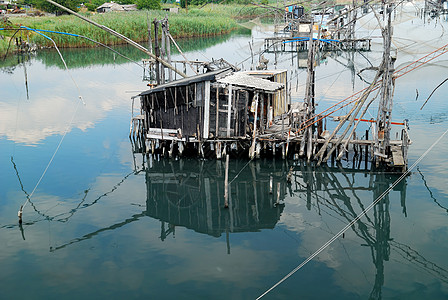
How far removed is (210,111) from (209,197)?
12.6 ft

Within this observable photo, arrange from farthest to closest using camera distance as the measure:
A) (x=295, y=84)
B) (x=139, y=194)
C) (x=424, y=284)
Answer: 1. (x=295, y=84)
2. (x=139, y=194)
3. (x=424, y=284)

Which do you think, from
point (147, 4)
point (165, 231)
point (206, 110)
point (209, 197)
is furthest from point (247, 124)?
point (147, 4)

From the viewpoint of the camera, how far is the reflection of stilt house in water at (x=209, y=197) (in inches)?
605

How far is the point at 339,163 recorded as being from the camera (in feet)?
64.3

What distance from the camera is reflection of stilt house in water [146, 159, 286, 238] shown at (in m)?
15.4

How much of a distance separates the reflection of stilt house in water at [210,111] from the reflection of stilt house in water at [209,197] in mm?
1048

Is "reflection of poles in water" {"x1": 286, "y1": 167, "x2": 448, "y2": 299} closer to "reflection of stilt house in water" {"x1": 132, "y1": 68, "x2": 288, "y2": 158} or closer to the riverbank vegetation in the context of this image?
"reflection of stilt house in water" {"x1": 132, "y1": 68, "x2": 288, "y2": 158}

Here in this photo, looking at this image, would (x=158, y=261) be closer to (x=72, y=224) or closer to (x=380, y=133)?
(x=72, y=224)

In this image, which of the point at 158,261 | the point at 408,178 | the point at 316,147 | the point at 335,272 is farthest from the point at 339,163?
the point at 158,261

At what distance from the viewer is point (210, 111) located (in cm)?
1923

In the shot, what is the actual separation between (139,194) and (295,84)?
2067cm

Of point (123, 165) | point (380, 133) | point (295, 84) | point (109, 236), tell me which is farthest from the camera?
point (295, 84)

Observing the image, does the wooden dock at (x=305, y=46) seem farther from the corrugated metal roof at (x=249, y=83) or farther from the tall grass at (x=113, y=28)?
the corrugated metal roof at (x=249, y=83)

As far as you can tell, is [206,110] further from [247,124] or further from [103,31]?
[103,31]
